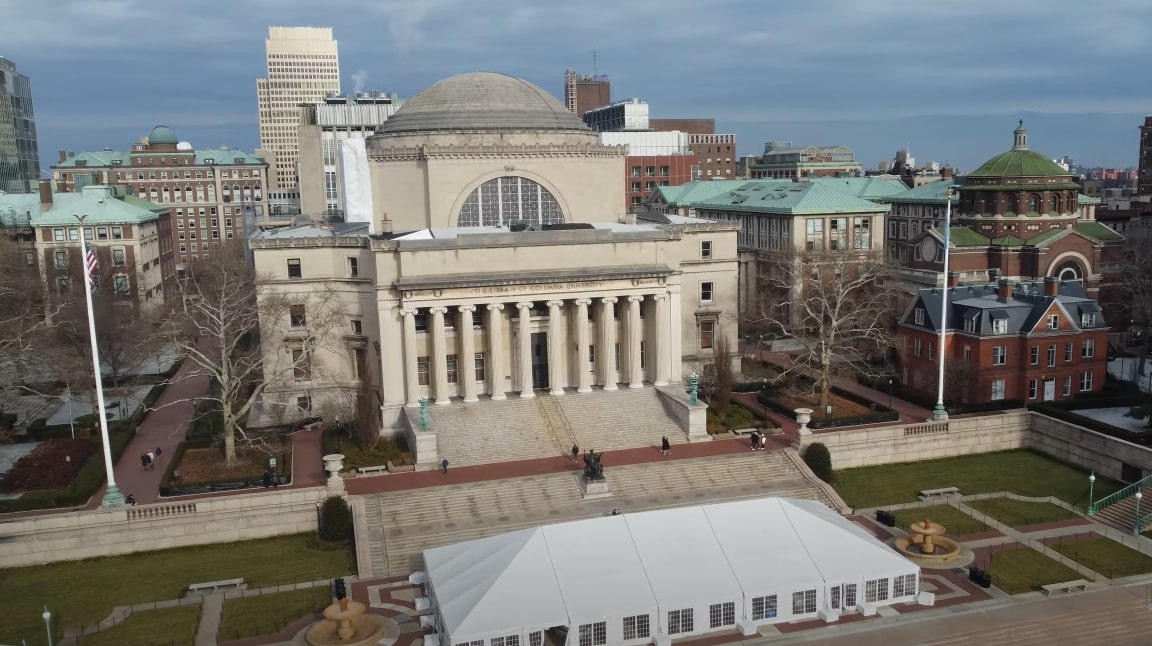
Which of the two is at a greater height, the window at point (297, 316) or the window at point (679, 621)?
the window at point (297, 316)

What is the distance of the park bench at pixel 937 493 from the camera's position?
158 feet

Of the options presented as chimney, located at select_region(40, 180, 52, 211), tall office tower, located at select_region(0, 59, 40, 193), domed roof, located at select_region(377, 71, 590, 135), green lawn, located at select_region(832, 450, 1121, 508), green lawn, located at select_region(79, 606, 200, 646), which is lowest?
green lawn, located at select_region(79, 606, 200, 646)

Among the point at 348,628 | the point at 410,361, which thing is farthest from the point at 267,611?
the point at 410,361

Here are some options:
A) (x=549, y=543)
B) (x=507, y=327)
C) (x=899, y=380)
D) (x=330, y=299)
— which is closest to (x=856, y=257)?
(x=899, y=380)

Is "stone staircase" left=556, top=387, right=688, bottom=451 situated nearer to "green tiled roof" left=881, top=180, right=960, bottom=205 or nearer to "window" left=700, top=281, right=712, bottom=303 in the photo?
"window" left=700, top=281, right=712, bottom=303

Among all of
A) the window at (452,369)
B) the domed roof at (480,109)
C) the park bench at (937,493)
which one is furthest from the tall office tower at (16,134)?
the park bench at (937,493)

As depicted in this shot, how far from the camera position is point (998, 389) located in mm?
61625

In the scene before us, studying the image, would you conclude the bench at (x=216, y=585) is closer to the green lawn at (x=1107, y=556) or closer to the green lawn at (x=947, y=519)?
A: the green lawn at (x=947, y=519)

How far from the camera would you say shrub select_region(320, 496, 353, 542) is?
144 feet

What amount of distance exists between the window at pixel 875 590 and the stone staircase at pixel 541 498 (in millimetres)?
11479

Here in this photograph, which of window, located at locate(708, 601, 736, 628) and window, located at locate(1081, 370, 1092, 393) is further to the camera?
window, located at locate(1081, 370, 1092, 393)

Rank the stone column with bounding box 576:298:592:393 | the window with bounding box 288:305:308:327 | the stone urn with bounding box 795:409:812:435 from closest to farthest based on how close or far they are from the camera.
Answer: the stone urn with bounding box 795:409:812:435
the stone column with bounding box 576:298:592:393
the window with bounding box 288:305:308:327

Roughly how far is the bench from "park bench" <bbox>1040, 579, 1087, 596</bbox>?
110 ft

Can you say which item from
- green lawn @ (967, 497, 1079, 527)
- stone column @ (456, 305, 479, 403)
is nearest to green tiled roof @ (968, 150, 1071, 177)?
green lawn @ (967, 497, 1079, 527)
